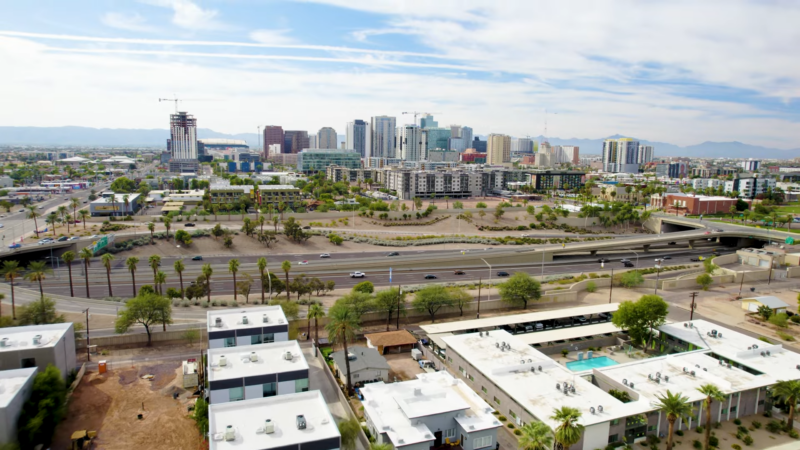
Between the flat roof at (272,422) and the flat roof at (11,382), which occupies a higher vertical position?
the flat roof at (11,382)

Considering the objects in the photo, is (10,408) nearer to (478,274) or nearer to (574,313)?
(574,313)

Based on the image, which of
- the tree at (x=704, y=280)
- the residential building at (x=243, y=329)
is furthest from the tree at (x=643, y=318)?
the residential building at (x=243, y=329)

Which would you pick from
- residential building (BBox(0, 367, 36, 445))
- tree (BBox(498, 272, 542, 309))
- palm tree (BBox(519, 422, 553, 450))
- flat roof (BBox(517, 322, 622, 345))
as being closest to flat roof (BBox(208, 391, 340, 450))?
palm tree (BBox(519, 422, 553, 450))

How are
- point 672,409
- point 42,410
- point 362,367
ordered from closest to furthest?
point 42,410
point 672,409
point 362,367

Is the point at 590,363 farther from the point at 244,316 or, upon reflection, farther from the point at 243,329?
the point at 244,316

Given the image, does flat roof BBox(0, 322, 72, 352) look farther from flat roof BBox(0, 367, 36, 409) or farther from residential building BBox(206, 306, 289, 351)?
residential building BBox(206, 306, 289, 351)

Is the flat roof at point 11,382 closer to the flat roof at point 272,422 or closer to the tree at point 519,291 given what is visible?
the flat roof at point 272,422

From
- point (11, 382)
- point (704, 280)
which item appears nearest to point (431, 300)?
point (11, 382)
